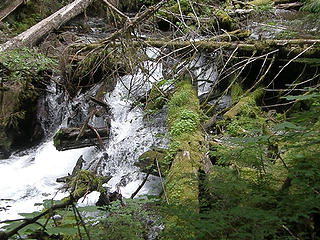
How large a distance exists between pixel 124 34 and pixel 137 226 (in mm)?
2961

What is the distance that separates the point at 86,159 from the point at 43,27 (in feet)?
13.2

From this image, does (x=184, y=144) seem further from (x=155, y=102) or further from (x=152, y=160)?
(x=155, y=102)

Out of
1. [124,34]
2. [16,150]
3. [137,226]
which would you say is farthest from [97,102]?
[137,226]

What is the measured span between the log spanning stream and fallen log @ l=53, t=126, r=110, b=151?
0.63 ft

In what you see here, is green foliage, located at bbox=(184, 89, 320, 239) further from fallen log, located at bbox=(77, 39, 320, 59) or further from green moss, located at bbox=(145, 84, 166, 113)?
green moss, located at bbox=(145, 84, 166, 113)

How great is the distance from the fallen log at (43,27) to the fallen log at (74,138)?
7.47 feet

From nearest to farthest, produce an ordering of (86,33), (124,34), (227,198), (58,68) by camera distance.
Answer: (227,198), (124,34), (58,68), (86,33)

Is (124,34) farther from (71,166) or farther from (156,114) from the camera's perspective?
(71,166)

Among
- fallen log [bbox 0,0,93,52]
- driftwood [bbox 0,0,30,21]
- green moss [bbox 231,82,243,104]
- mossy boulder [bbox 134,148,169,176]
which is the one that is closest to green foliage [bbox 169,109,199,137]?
mossy boulder [bbox 134,148,169,176]

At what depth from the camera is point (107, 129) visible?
6.82 meters

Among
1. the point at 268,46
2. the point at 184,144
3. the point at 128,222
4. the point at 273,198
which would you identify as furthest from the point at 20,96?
the point at 273,198

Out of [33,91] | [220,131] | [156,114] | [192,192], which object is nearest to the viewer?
[192,192]

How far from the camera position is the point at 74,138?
21.0ft

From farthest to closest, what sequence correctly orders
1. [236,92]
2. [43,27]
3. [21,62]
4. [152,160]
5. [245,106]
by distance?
[43,27] < [236,92] < [21,62] < [245,106] < [152,160]
